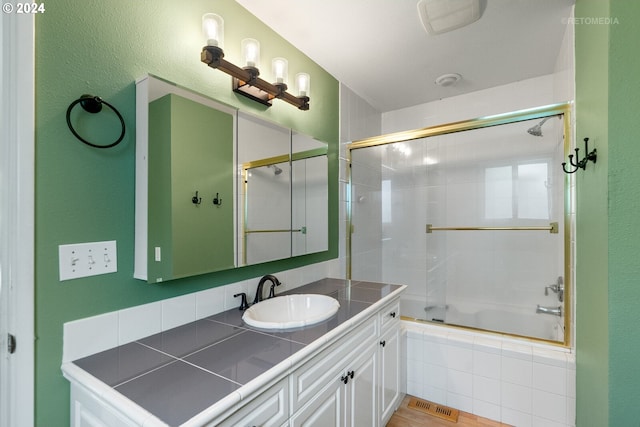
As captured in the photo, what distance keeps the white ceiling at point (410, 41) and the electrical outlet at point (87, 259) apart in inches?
54.6

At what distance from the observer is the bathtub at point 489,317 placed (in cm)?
233

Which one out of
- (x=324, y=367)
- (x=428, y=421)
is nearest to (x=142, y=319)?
(x=324, y=367)

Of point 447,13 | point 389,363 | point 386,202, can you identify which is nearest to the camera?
point 447,13

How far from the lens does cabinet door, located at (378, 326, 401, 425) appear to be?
5.41 feet

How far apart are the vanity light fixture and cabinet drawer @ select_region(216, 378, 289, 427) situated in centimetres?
129

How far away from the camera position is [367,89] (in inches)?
101

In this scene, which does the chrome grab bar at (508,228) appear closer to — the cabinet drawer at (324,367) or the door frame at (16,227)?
the cabinet drawer at (324,367)

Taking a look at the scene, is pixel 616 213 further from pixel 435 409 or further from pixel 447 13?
pixel 435 409

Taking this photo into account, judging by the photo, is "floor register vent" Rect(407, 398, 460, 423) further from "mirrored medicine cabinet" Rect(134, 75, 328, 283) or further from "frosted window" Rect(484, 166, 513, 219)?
"frosted window" Rect(484, 166, 513, 219)

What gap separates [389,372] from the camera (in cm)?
175

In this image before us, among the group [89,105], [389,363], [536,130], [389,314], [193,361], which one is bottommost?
[389,363]

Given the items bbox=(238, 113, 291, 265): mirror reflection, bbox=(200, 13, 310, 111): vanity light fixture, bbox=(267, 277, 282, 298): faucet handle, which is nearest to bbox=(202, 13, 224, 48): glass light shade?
bbox=(200, 13, 310, 111): vanity light fixture

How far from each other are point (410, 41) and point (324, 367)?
6.32ft

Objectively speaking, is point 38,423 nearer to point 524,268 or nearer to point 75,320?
point 75,320
